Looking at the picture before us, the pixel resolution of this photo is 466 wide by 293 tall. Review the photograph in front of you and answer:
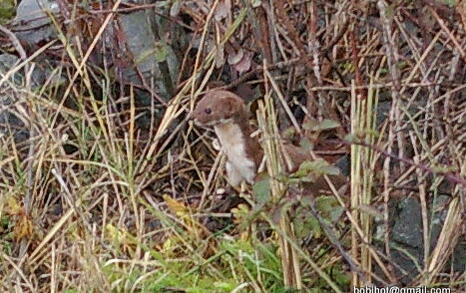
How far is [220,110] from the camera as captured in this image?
3074 millimetres

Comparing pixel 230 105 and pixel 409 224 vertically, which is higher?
pixel 230 105

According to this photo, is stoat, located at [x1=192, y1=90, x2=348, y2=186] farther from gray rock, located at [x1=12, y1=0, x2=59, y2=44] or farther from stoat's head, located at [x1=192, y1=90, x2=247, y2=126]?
gray rock, located at [x1=12, y1=0, x2=59, y2=44]

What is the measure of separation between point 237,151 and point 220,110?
13cm

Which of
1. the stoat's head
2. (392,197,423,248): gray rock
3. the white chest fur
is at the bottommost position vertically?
(392,197,423,248): gray rock

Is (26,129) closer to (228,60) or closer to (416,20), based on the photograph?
(228,60)

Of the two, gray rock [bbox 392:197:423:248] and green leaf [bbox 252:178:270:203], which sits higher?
green leaf [bbox 252:178:270:203]

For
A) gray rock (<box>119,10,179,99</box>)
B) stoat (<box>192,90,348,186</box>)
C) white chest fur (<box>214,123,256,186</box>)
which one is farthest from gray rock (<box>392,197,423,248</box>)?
gray rock (<box>119,10,179,99</box>)

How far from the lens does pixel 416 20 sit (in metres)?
3.35

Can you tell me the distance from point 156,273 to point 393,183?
617 millimetres

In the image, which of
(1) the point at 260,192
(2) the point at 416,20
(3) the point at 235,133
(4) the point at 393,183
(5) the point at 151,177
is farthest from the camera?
(5) the point at 151,177

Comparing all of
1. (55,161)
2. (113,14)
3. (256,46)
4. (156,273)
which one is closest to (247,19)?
(256,46)

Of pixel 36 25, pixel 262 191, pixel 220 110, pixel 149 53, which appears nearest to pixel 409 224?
pixel 262 191

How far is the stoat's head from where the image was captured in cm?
308

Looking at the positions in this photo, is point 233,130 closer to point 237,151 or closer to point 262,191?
point 237,151
